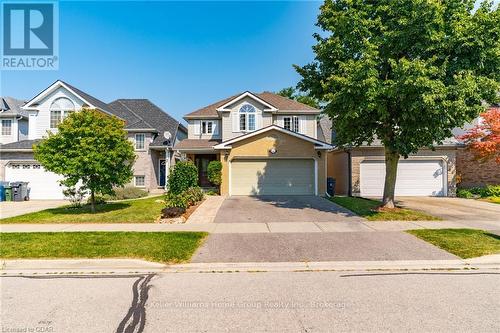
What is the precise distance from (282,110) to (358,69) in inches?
500

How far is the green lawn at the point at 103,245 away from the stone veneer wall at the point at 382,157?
1351 cm

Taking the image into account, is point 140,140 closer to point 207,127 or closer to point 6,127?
point 207,127

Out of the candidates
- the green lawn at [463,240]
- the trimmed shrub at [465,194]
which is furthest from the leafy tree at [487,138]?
the green lawn at [463,240]

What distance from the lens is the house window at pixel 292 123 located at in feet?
74.2

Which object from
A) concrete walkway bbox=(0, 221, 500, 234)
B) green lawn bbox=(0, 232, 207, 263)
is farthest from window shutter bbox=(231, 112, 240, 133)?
green lawn bbox=(0, 232, 207, 263)

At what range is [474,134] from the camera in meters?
17.7

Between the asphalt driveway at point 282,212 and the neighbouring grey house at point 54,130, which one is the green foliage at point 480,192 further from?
the neighbouring grey house at point 54,130

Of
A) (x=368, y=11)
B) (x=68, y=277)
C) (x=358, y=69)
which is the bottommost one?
(x=68, y=277)

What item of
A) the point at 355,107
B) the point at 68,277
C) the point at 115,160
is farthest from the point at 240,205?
the point at 68,277

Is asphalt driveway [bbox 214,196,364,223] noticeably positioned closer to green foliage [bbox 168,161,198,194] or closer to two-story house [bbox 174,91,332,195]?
green foliage [bbox 168,161,198,194]

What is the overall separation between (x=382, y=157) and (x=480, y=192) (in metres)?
6.21

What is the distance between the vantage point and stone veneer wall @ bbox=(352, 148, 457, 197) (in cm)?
1889

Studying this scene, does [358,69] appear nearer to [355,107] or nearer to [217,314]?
[355,107]

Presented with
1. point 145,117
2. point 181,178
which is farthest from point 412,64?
point 145,117
